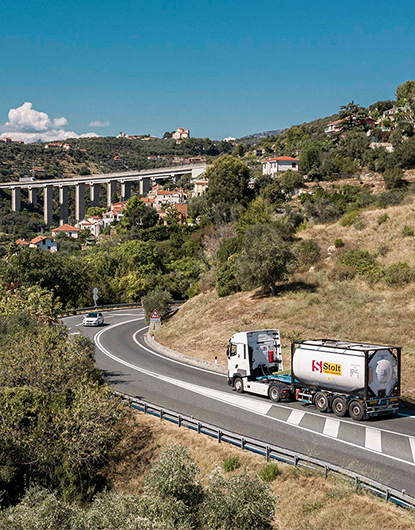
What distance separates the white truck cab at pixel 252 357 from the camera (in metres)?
21.4

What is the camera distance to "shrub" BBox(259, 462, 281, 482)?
13.5 meters

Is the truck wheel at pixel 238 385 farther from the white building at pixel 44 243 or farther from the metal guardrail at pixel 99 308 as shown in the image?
the white building at pixel 44 243

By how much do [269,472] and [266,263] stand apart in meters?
23.9

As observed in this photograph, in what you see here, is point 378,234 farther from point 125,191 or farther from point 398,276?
point 125,191

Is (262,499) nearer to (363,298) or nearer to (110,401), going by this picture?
(110,401)

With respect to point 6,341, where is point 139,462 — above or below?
below

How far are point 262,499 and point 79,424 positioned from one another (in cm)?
703

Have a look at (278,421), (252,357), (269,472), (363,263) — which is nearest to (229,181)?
(363,263)

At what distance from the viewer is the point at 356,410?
16.9 meters

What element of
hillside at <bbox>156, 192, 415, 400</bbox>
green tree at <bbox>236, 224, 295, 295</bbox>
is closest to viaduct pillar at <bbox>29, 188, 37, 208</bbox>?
hillside at <bbox>156, 192, 415, 400</bbox>

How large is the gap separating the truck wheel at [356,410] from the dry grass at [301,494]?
4.15 metres

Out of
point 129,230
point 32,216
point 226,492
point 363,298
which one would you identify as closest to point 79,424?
point 226,492

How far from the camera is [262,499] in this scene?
35.2ft

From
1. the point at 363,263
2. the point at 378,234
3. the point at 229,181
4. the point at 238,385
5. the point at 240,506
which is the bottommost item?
the point at 238,385
